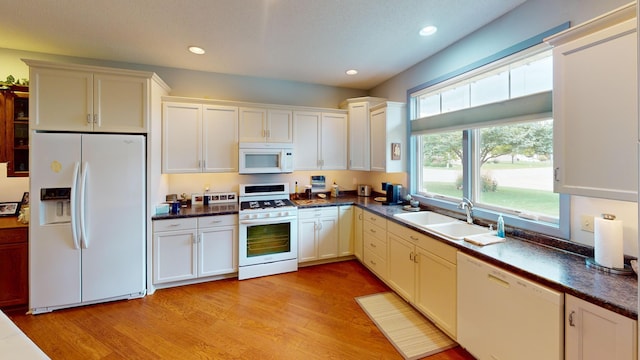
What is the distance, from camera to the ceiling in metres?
2.06

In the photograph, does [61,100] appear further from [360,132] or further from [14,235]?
[360,132]

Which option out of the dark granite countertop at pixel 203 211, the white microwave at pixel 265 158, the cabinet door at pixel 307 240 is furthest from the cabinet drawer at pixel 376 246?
the dark granite countertop at pixel 203 211

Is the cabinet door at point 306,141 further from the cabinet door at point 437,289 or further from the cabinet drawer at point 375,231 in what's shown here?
the cabinet door at point 437,289

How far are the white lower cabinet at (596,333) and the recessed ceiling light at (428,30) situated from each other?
91.7 inches

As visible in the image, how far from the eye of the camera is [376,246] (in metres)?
3.12

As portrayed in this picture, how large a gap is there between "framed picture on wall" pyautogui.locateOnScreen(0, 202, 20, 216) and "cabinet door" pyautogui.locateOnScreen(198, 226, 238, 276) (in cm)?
198

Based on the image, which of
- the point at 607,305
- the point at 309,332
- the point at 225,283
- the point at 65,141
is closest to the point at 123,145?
the point at 65,141

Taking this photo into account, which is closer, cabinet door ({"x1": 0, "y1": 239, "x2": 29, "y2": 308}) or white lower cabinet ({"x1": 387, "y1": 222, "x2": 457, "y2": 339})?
white lower cabinet ({"x1": 387, "y1": 222, "x2": 457, "y2": 339})

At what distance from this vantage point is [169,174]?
3.43 meters

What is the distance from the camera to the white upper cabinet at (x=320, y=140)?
3.83m

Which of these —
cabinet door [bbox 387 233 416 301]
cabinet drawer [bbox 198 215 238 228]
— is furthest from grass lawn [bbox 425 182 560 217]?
cabinet drawer [bbox 198 215 238 228]

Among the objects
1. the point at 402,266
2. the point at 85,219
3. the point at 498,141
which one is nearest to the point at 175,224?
the point at 85,219

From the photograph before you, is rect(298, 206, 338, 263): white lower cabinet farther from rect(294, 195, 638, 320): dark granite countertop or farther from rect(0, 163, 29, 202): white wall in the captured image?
rect(0, 163, 29, 202): white wall

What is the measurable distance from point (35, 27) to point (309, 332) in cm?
385
